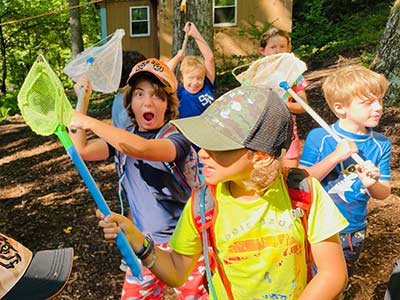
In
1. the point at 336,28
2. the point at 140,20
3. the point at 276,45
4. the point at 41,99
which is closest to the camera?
the point at 41,99

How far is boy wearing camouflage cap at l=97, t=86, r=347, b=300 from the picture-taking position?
63.9 inches

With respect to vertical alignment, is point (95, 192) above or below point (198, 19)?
above

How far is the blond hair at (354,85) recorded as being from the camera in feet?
7.84

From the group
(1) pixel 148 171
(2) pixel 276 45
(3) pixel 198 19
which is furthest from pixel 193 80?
(3) pixel 198 19

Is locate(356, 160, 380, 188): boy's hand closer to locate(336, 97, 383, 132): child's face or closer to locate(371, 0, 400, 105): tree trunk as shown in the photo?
locate(336, 97, 383, 132): child's face

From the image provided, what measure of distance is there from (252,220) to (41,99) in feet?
2.94

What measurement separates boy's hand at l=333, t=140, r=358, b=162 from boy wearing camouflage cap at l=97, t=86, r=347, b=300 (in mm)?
607

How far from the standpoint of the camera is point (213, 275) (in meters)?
1.89

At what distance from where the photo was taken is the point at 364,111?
2414 mm

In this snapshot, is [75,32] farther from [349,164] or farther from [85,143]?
[349,164]

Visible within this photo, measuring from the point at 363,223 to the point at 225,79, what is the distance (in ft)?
32.0

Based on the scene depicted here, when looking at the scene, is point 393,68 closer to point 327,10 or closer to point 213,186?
point 213,186

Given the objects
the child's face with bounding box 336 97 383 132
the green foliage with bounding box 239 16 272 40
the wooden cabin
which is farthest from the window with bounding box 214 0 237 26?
the child's face with bounding box 336 97 383 132

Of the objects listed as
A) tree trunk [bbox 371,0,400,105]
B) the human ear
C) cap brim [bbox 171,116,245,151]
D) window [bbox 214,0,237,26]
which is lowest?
window [bbox 214,0,237,26]
